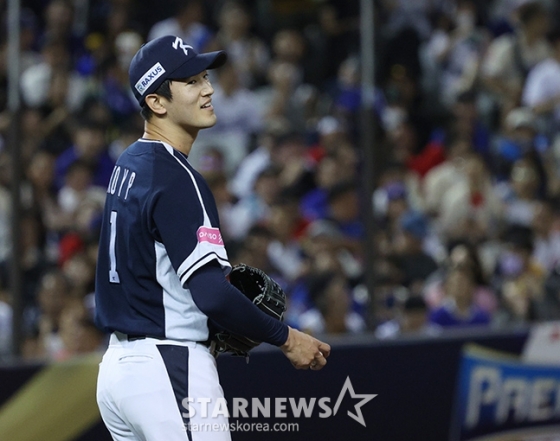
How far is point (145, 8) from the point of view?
8820 mm

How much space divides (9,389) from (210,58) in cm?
252

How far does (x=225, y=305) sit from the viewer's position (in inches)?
113

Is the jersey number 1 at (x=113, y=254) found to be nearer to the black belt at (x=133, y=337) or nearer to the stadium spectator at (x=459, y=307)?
the black belt at (x=133, y=337)

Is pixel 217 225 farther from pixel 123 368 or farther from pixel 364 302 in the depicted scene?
pixel 364 302

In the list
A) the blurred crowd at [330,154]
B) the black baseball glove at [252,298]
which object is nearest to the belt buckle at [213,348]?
the black baseball glove at [252,298]

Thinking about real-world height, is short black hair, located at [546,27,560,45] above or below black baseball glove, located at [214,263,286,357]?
above

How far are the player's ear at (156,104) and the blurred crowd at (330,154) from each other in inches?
93.7

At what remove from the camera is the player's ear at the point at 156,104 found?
3.12 metres

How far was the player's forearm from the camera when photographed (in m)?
2.87

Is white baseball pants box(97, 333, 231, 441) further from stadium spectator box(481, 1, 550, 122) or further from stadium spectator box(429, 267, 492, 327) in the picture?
stadium spectator box(481, 1, 550, 122)

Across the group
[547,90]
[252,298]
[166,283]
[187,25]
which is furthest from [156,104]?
[187,25]

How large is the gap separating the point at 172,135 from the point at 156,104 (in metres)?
0.10

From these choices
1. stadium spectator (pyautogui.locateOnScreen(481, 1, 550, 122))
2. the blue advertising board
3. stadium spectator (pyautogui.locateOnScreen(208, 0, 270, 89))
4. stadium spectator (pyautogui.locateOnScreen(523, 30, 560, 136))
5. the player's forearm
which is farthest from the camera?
stadium spectator (pyautogui.locateOnScreen(208, 0, 270, 89))

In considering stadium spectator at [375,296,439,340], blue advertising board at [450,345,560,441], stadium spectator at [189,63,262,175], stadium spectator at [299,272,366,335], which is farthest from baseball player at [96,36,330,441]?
stadium spectator at [189,63,262,175]
